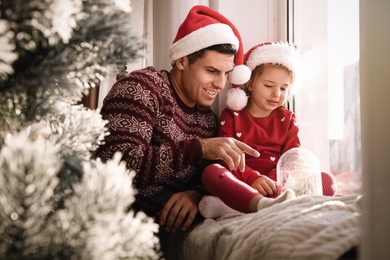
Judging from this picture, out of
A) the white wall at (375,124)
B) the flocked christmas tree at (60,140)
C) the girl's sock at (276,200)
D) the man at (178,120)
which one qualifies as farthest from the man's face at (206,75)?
the white wall at (375,124)

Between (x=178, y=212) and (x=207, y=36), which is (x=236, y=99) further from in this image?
(x=178, y=212)

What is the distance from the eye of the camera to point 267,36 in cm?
189

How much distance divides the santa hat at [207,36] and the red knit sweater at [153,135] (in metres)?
0.13

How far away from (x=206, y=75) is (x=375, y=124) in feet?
3.16

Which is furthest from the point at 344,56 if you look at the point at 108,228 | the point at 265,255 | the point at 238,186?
the point at 108,228

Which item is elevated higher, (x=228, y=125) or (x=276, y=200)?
(x=228, y=125)

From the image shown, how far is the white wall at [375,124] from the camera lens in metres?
0.58

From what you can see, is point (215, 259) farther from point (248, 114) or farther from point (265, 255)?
point (248, 114)

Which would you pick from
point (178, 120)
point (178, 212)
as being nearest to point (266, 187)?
point (178, 212)

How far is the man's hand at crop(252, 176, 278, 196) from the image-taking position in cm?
136

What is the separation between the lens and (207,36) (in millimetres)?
1535

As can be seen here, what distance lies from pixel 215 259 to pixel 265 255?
12.5 inches

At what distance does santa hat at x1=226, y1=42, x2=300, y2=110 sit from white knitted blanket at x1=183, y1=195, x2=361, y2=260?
69cm

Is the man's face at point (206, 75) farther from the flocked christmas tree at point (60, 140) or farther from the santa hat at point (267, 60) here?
the flocked christmas tree at point (60, 140)
